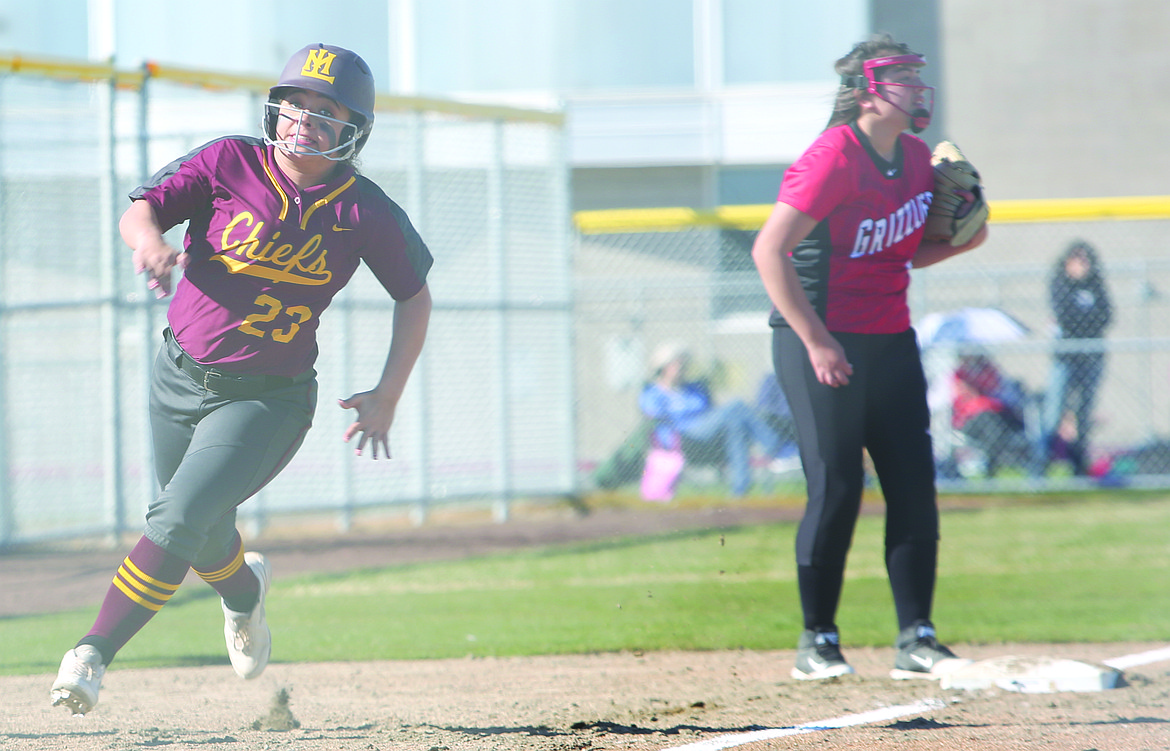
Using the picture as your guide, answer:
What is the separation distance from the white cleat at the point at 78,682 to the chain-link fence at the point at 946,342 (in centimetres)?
670

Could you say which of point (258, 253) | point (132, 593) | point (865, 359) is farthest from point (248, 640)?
point (865, 359)

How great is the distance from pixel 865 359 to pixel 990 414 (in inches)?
238

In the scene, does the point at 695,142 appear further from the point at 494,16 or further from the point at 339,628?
the point at 339,628

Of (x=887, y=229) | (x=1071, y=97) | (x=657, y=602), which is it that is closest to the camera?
(x=887, y=229)

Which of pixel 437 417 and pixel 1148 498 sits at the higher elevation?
pixel 437 417

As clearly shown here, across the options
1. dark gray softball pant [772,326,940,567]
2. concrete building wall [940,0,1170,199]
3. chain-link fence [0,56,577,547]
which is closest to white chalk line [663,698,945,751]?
dark gray softball pant [772,326,940,567]

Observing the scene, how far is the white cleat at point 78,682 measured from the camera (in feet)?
9.67

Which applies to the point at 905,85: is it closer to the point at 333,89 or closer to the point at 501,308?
the point at 333,89

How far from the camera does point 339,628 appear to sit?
5.39 metres

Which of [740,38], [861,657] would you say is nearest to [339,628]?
[861,657]

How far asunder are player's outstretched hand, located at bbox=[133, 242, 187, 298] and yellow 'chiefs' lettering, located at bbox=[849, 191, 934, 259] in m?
2.22

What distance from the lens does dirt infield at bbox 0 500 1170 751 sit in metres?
3.20

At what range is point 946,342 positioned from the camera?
383 inches

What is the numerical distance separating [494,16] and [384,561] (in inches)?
357
